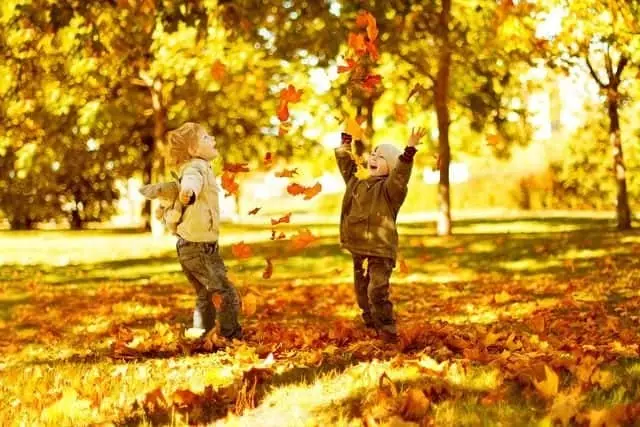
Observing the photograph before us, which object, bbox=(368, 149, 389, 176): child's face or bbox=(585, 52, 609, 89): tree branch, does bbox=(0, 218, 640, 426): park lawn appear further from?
bbox=(585, 52, 609, 89): tree branch

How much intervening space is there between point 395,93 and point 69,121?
11003 millimetres

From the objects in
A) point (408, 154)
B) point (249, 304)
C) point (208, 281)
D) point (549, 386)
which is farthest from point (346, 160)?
point (249, 304)

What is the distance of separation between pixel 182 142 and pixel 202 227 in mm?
666

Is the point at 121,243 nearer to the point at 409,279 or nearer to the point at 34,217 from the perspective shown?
the point at 409,279

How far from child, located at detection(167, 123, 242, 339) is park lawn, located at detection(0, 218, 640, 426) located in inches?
15.1

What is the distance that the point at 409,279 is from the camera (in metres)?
13.9

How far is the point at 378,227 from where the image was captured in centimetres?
666

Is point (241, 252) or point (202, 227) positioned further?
point (241, 252)

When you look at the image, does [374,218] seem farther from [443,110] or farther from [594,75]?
[594,75]

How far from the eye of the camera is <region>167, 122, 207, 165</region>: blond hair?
676 centimetres

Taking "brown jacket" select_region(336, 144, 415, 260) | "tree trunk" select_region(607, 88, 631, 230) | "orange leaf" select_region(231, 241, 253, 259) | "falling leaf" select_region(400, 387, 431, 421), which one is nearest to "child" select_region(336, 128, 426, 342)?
"brown jacket" select_region(336, 144, 415, 260)

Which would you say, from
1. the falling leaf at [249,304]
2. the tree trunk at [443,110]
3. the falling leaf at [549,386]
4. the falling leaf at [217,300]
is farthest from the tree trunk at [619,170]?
the falling leaf at [549,386]

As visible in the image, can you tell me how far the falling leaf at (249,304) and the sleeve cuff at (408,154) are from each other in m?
4.20

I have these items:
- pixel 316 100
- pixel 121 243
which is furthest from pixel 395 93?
pixel 121 243
